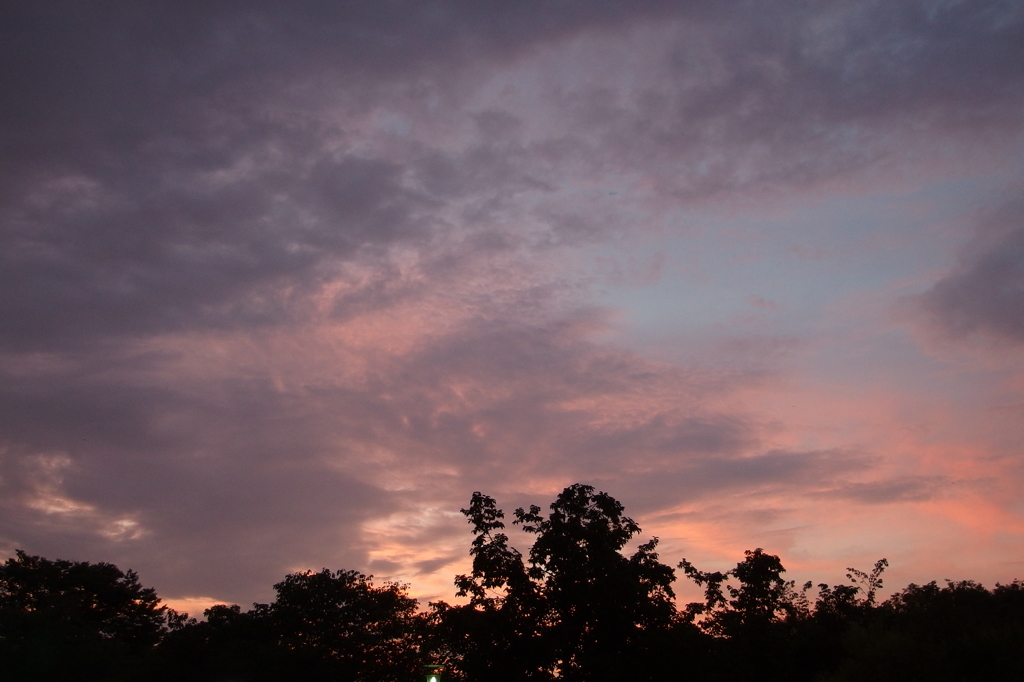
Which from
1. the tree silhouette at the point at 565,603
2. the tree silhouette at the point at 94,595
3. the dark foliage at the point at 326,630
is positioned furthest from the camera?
the tree silhouette at the point at 94,595

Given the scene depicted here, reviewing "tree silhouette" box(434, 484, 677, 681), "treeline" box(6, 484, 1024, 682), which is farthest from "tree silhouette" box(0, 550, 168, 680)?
"tree silhouette" box(434, 484, 677, 681)

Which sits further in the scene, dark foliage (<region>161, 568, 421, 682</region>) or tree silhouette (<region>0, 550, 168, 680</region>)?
tree silhouette (<region>0, 550, 168, 680</region>)

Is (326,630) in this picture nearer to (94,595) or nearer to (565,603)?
(94,595)

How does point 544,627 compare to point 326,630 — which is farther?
point 326,630

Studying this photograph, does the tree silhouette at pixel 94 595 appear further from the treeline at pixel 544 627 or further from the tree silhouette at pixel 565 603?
the tree silhouette at pixel 565 603

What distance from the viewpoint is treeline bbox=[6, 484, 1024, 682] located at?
24.5 metres

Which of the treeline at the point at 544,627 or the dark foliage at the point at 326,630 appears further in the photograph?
the dark foliage at the point at 326,630

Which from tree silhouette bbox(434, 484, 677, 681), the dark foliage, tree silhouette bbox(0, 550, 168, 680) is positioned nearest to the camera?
tree silhouette bbox(434, 484, 677, 681)

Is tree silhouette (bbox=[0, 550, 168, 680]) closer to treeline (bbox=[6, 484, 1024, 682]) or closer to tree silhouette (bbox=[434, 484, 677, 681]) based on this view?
treeline (bbox=[6, 484, 1024, 682])

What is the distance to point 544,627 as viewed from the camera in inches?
984

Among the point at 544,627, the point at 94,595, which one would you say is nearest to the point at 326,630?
the point at 94,595

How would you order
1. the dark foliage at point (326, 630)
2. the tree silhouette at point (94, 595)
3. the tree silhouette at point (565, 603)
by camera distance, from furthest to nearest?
the tree silhouette at point (94, 595) < the dark foliage at point (326, 630) < the tree silhouette at point (565, 603)

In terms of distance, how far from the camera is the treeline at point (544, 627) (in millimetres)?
24500

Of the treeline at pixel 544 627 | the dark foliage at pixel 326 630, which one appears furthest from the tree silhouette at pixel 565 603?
the dark foliage at pixel 326 630
